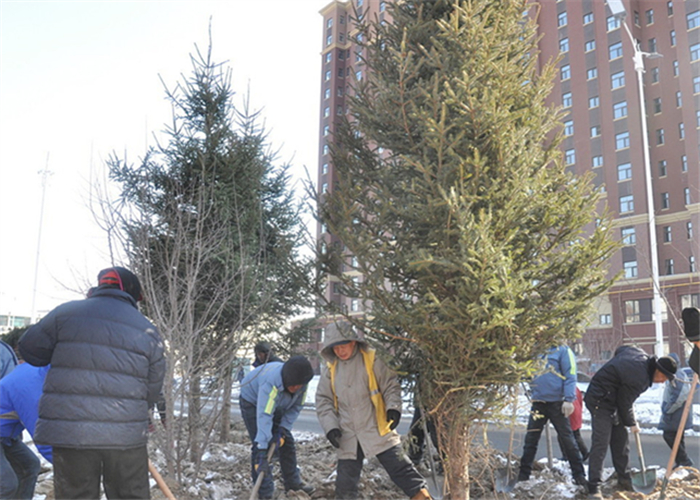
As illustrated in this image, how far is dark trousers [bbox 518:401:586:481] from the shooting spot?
6477 mm

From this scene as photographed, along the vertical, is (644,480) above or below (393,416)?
below

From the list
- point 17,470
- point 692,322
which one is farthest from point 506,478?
point 17,470

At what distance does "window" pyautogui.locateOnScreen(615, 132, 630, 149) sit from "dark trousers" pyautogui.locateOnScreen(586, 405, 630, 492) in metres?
42.3

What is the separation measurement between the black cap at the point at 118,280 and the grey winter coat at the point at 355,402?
186cm

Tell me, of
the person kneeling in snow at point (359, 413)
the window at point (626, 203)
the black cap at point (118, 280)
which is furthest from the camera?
the window at point (626, 203)

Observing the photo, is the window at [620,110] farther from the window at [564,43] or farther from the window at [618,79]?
the window at [564,43]

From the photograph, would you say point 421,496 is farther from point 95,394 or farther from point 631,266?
point 631,266

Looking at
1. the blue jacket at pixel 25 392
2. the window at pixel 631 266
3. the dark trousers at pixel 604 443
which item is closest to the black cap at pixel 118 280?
the blue jacket at pixel 25 392

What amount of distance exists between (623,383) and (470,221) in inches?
128

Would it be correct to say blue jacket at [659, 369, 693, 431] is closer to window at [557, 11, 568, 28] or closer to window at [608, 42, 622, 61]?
window at [608, 42, 622, 61]

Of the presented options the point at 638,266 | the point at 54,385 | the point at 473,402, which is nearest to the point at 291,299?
the point at 473,402

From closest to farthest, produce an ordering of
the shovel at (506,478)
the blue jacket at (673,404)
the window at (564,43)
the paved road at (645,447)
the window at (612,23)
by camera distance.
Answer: the shovel at (506,478)
the blue jacket at (673,404)
the paved road at (645,447)
the window at (612,23)
the window at (564,43)

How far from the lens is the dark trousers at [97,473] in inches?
135

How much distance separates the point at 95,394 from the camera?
136 inches
